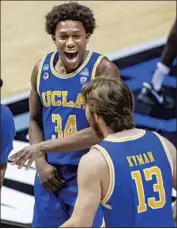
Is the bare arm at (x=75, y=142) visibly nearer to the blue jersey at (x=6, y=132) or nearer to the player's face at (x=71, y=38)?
the blue jersey at (x=6, y=132)

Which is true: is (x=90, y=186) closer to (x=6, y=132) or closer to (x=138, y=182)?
(x=138, y=182)

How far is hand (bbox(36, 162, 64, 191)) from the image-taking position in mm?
2836

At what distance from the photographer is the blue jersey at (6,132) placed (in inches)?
98.7

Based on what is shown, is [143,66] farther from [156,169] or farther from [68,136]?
[156,169]

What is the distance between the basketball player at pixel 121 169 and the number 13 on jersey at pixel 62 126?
58 cm

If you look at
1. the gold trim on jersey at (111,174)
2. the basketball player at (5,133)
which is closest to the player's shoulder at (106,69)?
the basketball player at (5,133)

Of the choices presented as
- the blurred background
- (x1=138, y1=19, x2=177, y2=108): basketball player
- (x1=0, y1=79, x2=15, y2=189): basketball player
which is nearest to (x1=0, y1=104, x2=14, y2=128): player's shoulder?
(x1=0, y1=79, x2=15, y2=189): basketball player

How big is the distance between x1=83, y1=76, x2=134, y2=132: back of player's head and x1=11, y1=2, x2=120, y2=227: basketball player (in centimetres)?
43

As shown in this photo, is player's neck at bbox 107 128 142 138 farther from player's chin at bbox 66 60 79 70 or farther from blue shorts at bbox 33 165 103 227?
blue shorts at bbox 33 165 103 227

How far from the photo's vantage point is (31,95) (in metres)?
2.86

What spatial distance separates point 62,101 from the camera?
275cm

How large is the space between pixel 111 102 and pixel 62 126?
0.71 metres

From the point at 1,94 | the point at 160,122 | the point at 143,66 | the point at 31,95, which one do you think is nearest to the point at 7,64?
the point at 1,94

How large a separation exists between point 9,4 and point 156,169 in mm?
5150
